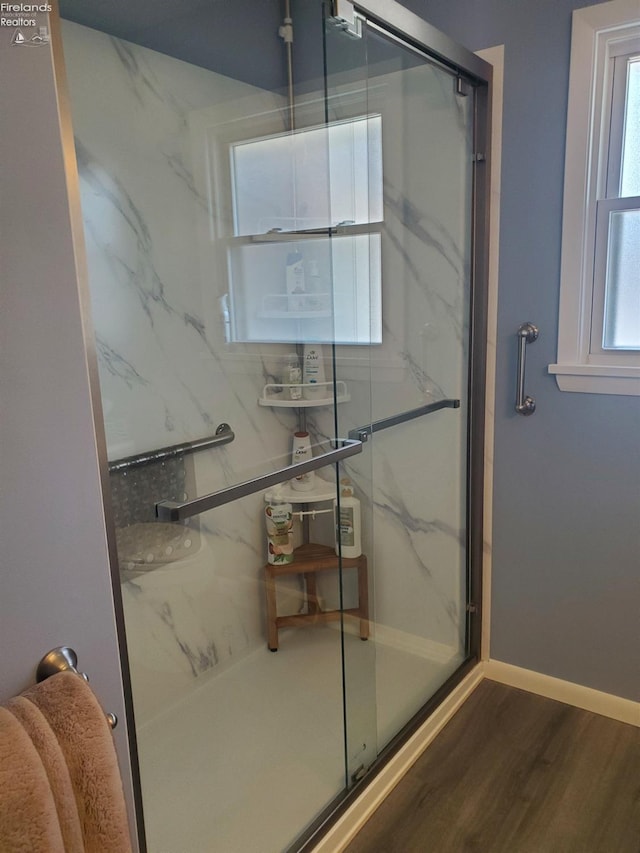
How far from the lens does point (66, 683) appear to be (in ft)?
2.30

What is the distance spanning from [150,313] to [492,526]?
4.17ft

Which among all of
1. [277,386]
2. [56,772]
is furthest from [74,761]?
[277,386]

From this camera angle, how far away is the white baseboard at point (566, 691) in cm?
199

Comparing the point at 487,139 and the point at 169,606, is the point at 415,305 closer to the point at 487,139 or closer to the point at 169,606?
the point at 487,139

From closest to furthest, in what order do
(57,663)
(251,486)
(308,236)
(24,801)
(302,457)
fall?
(24,801) → (57,663) → (251,486) → (302,457) → (308,236)

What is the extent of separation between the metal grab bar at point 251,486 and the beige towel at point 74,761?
2.10 ft

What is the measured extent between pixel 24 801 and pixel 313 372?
1424mm

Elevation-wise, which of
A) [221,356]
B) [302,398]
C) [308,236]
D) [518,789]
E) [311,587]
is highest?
[308,236]

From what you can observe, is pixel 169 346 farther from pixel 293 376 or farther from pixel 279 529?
pixel 279 529

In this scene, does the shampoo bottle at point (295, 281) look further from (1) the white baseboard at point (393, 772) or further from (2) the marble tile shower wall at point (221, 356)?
(1) the white baseboard at point (393, 772)

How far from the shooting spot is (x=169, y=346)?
6.25ft

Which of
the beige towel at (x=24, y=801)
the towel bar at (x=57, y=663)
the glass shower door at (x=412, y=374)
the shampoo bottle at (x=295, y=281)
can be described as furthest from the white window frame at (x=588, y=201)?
the beige towel at (x=24, y=801)

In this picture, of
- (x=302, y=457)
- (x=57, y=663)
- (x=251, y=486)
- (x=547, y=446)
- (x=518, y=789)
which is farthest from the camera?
(x=547, y=446)

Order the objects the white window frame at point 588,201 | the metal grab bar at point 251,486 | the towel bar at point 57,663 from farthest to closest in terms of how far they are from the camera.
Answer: the white window frame at point 588,201 → the metal grab bar at point 251,486 → the towel bar at point 57,663
